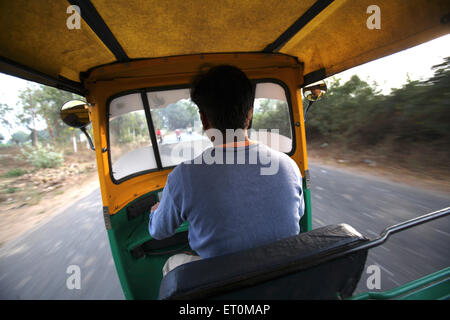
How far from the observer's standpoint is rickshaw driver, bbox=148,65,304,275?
3.18 ft

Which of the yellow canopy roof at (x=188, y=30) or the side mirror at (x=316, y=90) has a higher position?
the yellow canopy roof at (x=188, y=30)

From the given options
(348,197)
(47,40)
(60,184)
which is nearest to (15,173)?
(60,184)

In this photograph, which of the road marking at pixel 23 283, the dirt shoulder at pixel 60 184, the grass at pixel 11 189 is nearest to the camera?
the road marking at pixel 23 283

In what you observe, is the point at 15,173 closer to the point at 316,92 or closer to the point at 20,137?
the point at 20,137

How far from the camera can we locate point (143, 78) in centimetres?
205

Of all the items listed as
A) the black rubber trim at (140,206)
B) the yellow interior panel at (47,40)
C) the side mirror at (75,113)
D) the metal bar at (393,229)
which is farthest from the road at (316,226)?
the yellow interior panel at (47,40)

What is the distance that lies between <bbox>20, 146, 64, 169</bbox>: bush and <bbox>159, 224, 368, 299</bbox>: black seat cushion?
13.8m

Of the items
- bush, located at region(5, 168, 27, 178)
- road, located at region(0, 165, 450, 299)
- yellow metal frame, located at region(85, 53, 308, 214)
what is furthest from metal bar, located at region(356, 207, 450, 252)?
bush, located at region(5, 168, 27, 178)

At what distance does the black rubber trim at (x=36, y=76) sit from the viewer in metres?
1.33

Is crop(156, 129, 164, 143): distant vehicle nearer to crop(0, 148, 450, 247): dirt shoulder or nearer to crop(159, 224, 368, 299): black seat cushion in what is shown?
crop(159, 224, 368, 299): black seat cushion

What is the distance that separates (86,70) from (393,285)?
150 inches

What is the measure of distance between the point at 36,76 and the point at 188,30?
1.22m

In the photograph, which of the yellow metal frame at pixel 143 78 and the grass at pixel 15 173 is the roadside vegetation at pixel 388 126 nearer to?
the yellow metal frame at pixel 143 78

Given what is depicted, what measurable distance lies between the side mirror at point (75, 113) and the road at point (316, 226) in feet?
6.55
